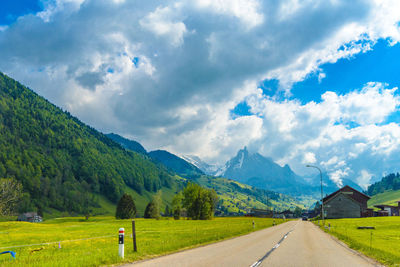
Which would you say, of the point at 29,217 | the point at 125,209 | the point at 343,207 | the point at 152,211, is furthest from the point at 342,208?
the point at 29,217

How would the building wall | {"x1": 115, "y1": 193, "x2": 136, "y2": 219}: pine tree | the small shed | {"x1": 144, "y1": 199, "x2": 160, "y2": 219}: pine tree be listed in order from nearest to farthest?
the building wall < {"x1": 115, "y1": 193, "x2": 136, "y2": 219}: pine tree < {"x1": 144, "y1": 199, "x2": 160, "y2": 219}: pine tree < the small shed

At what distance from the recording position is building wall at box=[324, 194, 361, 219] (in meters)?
106

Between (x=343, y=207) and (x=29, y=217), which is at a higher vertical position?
(x=343, y=207)

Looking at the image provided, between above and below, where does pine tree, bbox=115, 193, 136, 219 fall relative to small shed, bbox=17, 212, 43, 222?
above

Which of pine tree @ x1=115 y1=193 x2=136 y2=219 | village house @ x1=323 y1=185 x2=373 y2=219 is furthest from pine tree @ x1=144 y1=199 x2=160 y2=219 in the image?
village house @ x1=323 y1=185 x2=373 y2=219

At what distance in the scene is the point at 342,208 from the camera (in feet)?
351

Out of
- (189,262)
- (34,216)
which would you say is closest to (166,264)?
(189,262)

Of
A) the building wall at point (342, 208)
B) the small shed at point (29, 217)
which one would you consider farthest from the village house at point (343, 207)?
the small shed at point (29, 217)

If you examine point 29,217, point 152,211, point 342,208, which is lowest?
point 29,217

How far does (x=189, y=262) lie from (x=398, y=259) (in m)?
10.6

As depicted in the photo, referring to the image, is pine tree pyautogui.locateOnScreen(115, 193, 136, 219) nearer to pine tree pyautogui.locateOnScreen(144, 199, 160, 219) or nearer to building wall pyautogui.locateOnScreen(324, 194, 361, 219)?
pine tree pyautogui.locateOnScreen(144, 199, 160, 219)

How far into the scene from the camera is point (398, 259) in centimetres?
1527

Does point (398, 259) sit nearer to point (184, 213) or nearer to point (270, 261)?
point (270, 261)

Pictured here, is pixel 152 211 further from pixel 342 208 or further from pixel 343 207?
pixel 343 207
